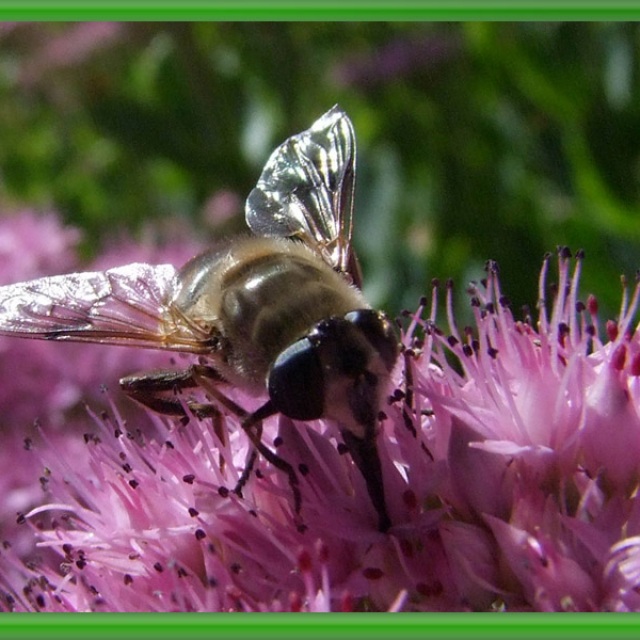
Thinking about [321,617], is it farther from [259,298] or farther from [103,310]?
[103,310]

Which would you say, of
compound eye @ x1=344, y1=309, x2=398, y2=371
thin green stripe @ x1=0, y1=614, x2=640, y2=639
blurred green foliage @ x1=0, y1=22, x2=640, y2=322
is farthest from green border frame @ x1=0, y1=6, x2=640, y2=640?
blurred green foliage @ x1=0, y1=22, x2=640, y2=322

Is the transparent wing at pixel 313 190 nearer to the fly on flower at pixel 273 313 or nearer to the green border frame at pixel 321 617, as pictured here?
the fly on flower at pixel 273 313

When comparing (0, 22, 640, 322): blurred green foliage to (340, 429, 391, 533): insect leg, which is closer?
(340, 429, 391, 533): insect leg

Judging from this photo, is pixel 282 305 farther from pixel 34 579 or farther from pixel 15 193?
pixel 15 193

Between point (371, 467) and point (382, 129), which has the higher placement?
point (382, 129)

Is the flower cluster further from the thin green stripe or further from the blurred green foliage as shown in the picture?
the blurred green foliage
